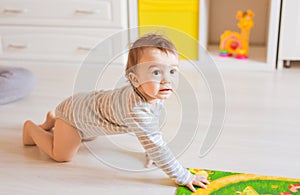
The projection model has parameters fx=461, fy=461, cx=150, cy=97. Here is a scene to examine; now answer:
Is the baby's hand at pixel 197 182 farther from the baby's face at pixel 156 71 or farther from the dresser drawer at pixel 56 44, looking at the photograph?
the dresser drawer at pixel 56 44

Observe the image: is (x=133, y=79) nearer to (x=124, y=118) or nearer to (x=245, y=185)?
(x=124, y=118)

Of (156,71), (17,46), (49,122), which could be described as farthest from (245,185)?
(17,46)

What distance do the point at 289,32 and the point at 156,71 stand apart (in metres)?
1.26

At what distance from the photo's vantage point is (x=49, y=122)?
1.55 metres

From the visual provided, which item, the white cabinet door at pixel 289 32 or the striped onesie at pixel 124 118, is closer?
the striped onesie at pixel 124 118

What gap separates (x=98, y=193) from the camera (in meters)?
1.24

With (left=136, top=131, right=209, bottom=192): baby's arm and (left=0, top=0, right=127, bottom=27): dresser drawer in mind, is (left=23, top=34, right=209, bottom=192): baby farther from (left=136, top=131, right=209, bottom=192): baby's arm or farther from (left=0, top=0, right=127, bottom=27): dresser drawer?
(left=0, top=0, right=127, bottom=27): dresser drawer

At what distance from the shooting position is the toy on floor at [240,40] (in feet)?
7.58

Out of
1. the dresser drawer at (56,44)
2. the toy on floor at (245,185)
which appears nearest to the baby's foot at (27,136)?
the toy on floor at (245,185)

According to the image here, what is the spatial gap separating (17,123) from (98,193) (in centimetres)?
58

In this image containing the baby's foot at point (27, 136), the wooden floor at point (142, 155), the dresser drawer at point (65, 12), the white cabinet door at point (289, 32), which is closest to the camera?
the wooden floor at point (142, 155)

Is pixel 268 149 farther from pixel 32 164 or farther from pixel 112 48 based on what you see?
pixel 112 48

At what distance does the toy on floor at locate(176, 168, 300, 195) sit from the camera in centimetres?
123

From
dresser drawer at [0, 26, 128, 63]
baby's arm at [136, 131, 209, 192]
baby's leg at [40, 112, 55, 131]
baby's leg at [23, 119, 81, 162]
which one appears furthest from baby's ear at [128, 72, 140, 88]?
dresser drawer at [0, 26, 128, 63]
